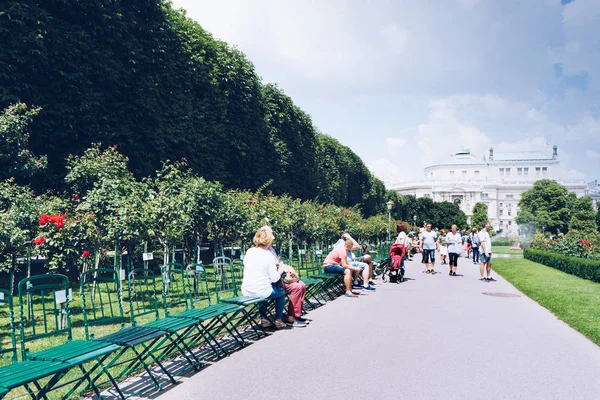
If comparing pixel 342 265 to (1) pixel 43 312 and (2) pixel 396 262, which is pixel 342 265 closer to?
(2) pixel 396 262

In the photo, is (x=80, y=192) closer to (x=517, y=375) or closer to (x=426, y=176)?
(x=517, y=375)

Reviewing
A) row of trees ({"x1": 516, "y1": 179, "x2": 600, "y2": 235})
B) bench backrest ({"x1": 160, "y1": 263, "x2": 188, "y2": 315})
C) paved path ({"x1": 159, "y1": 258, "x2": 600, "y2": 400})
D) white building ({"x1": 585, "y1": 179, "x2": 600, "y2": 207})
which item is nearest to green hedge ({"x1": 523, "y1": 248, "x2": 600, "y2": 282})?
paved path ({"x1": 159, "y1": 258, "x2": 600, "y2": 400})

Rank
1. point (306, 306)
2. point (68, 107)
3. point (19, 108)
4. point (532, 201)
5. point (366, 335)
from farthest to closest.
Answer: point (532, 201)
point (68, 107)
point (19, 108)
point (306, 306)
point (366, 335)

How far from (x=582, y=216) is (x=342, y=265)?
75.4 metres

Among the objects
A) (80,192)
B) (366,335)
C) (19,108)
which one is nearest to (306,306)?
(366,335)

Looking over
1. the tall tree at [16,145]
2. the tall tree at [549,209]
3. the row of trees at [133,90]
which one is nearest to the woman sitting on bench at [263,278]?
the tall tree at [16,145]

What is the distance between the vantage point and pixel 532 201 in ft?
262

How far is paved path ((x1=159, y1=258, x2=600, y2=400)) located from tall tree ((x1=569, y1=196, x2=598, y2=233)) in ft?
232

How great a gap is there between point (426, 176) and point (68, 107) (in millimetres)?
126550

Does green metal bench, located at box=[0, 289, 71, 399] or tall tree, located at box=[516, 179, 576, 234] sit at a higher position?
tall tree, located at box=[516, 179, 576, 234]

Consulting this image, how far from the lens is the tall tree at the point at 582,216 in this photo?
7088 centimetres

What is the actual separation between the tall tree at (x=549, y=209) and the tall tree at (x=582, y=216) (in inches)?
44.8

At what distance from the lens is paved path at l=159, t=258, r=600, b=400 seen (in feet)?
15.8

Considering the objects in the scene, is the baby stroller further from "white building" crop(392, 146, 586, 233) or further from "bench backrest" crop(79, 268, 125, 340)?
"white building" crop(392, 146, 586, 233)
